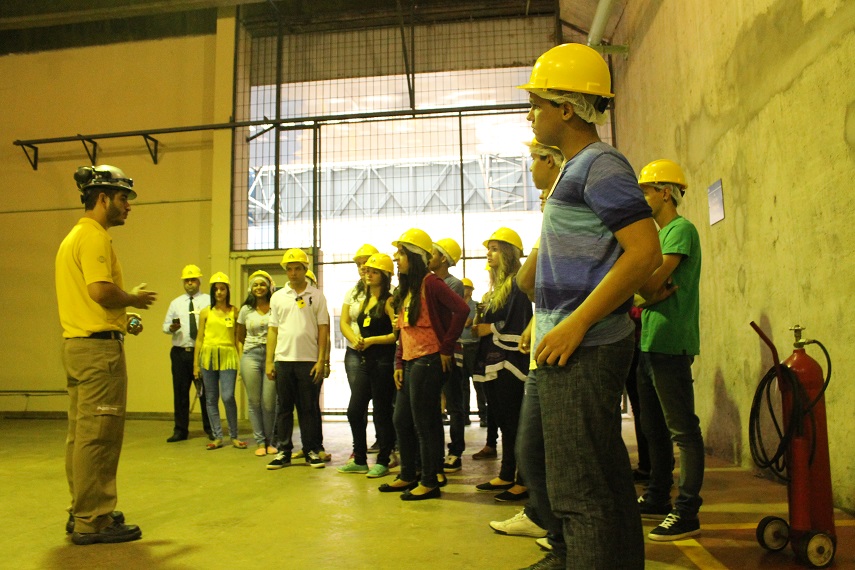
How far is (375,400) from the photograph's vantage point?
16.3ft

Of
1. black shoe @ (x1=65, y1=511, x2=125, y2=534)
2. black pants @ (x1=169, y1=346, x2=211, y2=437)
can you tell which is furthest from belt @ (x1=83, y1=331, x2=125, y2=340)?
black pants @ (x1=169, y1=346, x2=211, y2=437)

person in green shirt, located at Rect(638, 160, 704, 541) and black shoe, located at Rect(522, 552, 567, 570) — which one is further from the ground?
person in green shirt, located at Rect(638, 160, 704, 541)

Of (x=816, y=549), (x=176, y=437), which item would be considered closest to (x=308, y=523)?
(x=816, y=549)

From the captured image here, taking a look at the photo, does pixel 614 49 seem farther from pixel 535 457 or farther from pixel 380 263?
pixel 535 457

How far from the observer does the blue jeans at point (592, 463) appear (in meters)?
1.49

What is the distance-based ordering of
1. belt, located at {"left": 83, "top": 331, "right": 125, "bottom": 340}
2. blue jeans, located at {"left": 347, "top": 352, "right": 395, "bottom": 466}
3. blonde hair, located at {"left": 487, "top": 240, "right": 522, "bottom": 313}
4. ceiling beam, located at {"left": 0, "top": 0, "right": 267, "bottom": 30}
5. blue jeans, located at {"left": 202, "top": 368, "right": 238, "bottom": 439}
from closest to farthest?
belt, located at {"left": 83, "top": 331, "right": 125, "bottom": 340}, blonde hair, located at {"left": 487, "top": 240, "right": 522, "bottom": 313}, blue jeans, located at {"left": 347, "top": 352, "right": 395, "bottom": 466}, blue jeans, located at {"left": 202, "top": 368, "right": 238, "bottom": 439}, ceiling beam, located at {"left": 0, "top": 0, "right": 267, "bottom": 30}

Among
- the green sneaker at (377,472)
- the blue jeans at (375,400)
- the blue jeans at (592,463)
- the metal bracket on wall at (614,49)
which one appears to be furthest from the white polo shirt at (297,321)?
the metal bracket on wall at (614,49)

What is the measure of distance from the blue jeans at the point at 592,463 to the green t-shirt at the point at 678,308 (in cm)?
150

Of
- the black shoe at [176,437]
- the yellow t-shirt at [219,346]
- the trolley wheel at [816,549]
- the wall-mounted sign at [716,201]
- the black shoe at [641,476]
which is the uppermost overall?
the wall-mounted sign at [716,201]

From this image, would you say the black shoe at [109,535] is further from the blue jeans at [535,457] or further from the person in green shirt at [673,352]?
the person in green shirt at [673,352]

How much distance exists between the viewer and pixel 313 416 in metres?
5.50

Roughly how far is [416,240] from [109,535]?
243 cm

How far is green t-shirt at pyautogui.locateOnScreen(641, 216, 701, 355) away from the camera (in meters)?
2.96

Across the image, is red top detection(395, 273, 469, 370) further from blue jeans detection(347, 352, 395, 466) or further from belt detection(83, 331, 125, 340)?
belt detection(83, 331, 125, 340)
